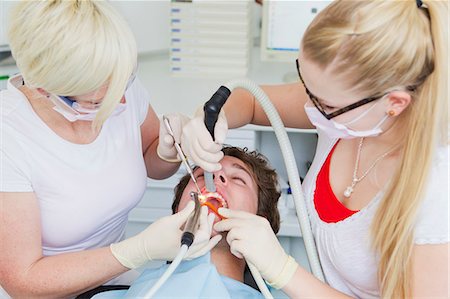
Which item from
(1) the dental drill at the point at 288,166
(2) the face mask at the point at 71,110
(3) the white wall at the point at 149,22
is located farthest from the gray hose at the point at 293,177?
(3) the white wall at the point at 149,22

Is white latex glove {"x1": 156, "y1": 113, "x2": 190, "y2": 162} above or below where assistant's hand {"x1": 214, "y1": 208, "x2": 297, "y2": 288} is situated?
above

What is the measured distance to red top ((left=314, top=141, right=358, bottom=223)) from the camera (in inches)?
49.3

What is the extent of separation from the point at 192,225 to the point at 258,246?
0.17 meters

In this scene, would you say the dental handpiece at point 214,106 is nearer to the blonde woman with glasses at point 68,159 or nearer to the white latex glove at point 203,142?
the white latex glove at point 203,142

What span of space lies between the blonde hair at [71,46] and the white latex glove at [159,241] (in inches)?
13.3

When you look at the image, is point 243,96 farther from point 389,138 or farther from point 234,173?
point 389,138

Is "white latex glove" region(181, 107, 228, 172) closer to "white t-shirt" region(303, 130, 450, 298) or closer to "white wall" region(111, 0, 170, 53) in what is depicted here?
"white t-shirt" region(303, 130, 450, 298)

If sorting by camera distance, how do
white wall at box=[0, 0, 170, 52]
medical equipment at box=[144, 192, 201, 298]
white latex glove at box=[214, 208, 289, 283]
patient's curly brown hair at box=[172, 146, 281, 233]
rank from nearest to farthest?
medical equipment at box=[144, 192, 201, 298], white latex glove at box=[214, 208, 289, 283], patient's curly brown hair at box=[172, 146, 281, 233], white wall at box=[0, 0, 170, 52]

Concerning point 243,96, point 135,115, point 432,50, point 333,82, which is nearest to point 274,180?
point 243,96

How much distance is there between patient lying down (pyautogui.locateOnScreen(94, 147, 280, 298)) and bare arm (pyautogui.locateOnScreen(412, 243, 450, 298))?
0.49 metres

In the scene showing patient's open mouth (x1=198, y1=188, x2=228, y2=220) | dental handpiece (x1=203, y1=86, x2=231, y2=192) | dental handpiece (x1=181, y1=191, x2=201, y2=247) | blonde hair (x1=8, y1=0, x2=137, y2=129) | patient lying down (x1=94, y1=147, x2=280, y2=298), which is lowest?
patient lying down (x1=94, y1=147, x2=280, y2=298)

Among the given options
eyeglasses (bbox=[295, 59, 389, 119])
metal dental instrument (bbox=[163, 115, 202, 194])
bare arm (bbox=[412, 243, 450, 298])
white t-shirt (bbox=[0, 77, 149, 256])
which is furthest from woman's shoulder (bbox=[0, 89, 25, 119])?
bare arm (bbox=[412, 243, 450, 298])

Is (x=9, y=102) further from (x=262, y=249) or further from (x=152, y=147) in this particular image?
(x=262, y=249)

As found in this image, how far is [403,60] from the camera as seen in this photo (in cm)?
99
